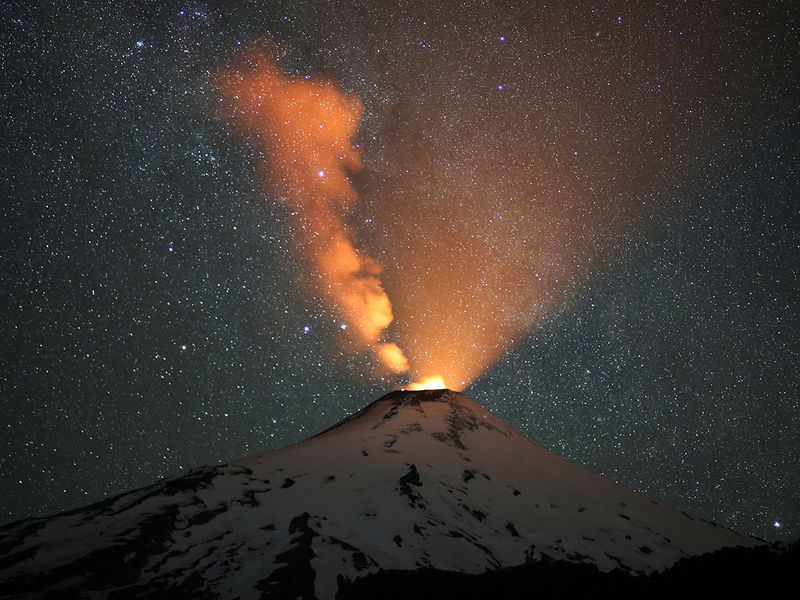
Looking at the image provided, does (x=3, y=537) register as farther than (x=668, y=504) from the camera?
No

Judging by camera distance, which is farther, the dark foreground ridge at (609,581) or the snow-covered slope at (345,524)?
the snow-covered slope at (345,524)

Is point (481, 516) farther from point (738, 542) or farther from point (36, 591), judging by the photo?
point (36, 591)

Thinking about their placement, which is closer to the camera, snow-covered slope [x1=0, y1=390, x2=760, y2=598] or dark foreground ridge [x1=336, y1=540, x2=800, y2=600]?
dark foreground ridge [x1=336, y1=540, x2=800, y2=600]

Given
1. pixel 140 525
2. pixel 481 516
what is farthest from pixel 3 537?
pixel 481 516

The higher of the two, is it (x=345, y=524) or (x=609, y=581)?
(x=345, y=524)

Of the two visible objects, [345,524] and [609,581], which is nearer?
[609,581]
